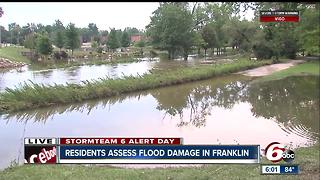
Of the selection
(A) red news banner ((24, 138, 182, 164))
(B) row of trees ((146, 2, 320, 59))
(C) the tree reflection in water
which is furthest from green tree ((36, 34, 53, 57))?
(A) red news banner ((24, 138, 182, 164))

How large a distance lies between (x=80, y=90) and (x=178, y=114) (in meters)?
5.44

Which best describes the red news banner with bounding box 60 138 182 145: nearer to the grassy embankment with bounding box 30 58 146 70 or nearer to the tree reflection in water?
the tree reflection in water

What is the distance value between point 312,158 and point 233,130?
4.34 m

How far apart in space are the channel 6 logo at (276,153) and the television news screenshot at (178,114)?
11mm

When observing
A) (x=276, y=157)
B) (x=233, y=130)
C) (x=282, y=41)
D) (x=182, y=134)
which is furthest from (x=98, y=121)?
(x=282, y=41)

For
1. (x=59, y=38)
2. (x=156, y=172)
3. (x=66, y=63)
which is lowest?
(x=156, y=172)

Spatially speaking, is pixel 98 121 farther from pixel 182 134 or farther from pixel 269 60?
pixel 269 60

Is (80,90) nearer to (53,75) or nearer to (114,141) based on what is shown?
(53,75)

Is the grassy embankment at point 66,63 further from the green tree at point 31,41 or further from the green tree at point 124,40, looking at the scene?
the green tree at point 124,40

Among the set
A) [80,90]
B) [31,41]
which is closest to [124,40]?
[31,41]

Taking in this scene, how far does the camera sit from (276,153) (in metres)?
4.04

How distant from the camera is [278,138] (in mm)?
10250

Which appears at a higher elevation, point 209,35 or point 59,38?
point 209,35

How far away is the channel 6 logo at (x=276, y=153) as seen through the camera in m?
3.98
